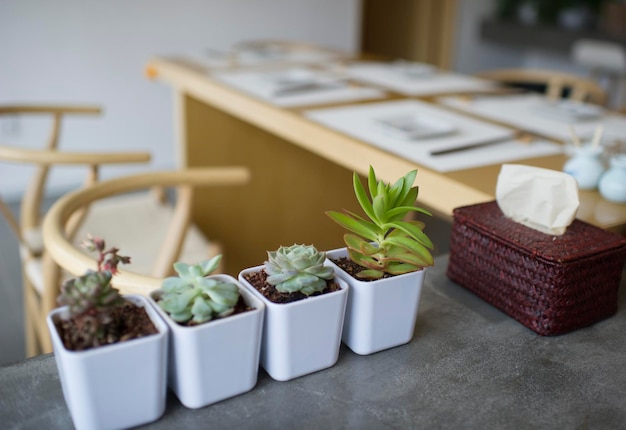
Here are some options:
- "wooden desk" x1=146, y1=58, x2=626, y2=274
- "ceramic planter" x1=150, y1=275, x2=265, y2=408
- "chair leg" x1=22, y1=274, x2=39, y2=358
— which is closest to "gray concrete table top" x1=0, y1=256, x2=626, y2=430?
"ceramic planter" x1=150, y1=275, x2=265, y2=408

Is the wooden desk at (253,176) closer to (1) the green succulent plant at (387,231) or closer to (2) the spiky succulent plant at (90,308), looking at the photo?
(1) the green succulent plant at (387,231)

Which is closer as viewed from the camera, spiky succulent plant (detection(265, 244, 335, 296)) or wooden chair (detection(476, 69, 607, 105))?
spiky succulent plant (detection(265, 244, 335, 296))

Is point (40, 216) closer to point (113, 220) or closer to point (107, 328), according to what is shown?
point (113, 220)

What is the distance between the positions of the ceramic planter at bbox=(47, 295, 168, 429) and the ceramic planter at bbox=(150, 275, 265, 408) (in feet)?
0.06

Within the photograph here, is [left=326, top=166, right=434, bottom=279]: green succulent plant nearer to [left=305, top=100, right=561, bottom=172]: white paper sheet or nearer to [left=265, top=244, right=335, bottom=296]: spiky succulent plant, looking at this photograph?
[left=265, top=244, right=335, bottom=296]: spiky succulent plant

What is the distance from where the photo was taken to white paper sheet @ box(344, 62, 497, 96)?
2.00 metres

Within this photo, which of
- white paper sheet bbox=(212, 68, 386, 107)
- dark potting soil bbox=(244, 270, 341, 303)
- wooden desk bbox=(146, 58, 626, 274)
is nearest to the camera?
dark potting soil bbox=(244, 270, 341, 303)

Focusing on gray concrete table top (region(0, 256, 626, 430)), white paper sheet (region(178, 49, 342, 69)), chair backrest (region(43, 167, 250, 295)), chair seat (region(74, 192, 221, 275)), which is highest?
white paper sheet (region(178, 49, 342, 69))

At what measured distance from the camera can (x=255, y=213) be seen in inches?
95.6

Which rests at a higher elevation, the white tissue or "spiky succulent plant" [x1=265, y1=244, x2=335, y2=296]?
the white tissue

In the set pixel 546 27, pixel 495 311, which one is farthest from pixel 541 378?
pixel 546 27

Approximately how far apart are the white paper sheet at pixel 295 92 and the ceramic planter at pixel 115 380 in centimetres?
121

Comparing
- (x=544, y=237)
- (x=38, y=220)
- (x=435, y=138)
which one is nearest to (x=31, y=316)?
(x=38, y=220)

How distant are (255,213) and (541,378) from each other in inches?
70.1
